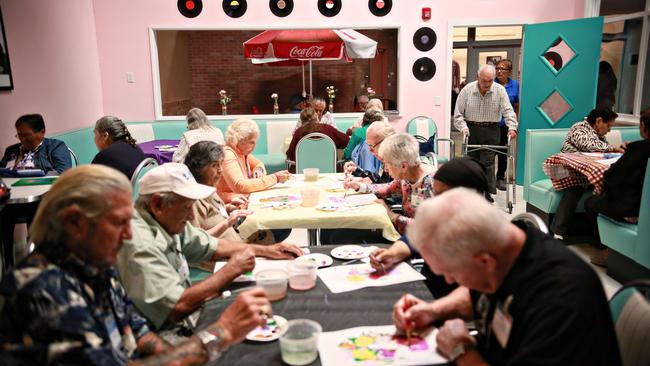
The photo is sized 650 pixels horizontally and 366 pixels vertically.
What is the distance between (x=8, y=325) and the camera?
3.20 ft

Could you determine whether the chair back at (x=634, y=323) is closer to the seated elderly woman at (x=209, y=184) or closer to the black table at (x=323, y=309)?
the black table at (x=323, y=309)

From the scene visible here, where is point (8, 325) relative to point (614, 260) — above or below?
above

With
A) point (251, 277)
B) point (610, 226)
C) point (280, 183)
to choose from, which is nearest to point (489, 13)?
point (610, 226)

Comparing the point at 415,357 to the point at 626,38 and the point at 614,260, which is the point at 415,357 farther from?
the point at 626,38

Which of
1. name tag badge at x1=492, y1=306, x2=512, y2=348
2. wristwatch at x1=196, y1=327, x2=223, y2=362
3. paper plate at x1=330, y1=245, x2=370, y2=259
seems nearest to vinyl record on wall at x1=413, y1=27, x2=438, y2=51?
paper plate at x1=330, y1=245, x2=370, y2=259

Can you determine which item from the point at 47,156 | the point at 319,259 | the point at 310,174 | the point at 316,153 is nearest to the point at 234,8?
the point at 316,153

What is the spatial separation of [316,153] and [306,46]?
7.68 ft

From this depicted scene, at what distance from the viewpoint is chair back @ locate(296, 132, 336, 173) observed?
15.4 ft

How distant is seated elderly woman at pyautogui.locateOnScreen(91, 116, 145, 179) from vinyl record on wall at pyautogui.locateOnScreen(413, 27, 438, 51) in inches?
185

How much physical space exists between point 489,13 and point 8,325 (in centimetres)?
746

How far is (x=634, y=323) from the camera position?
128cm

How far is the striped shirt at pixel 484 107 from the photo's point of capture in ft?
20.4

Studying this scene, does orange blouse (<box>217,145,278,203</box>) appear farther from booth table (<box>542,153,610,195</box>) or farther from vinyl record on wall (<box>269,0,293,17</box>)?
vinyl record on wall (<box>269,0,293,17</box>)

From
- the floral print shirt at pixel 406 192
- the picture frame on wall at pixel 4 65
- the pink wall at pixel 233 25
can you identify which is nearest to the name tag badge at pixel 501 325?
the floral print shirt at pixel 406 192
